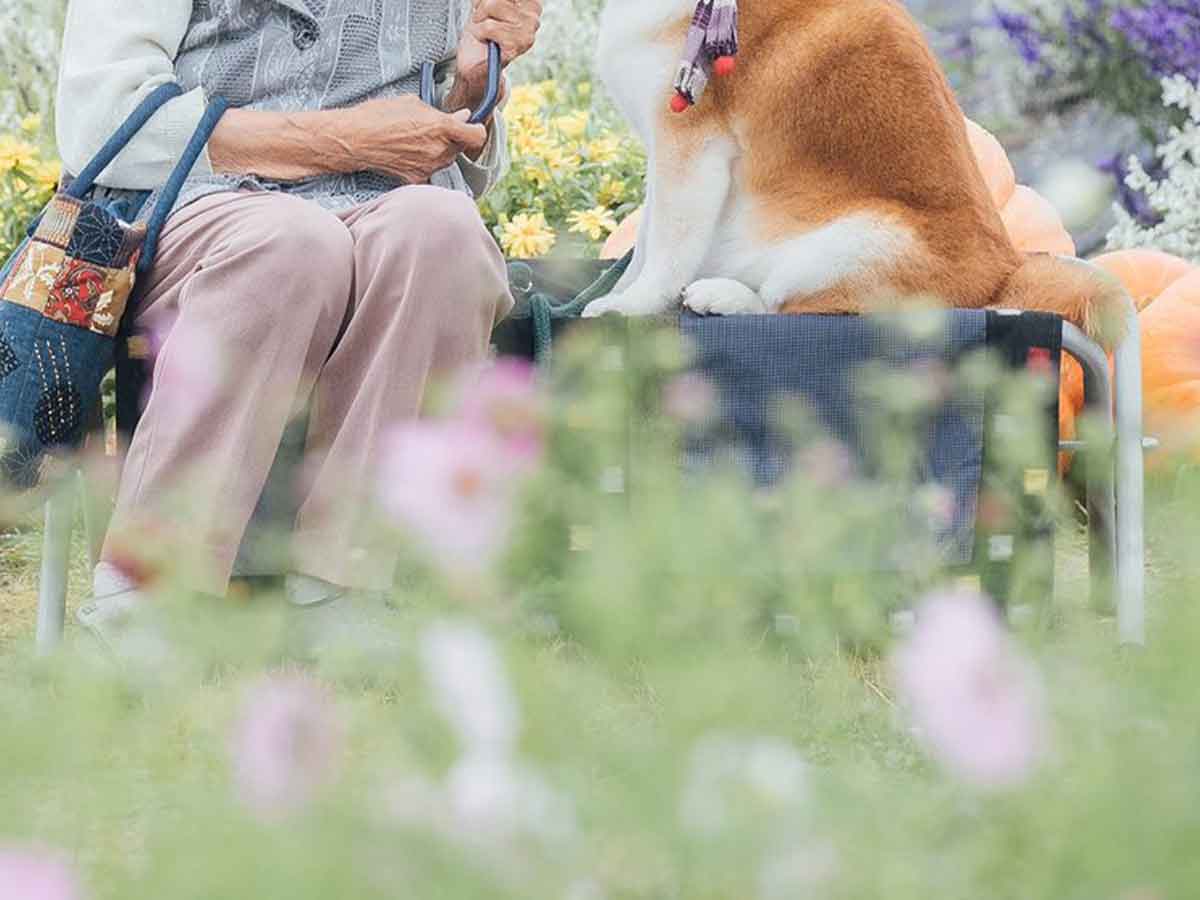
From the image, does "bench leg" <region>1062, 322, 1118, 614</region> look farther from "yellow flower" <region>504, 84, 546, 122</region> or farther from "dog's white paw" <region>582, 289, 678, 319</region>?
"yellow flower" <region>504, 84, 546, 122</region>

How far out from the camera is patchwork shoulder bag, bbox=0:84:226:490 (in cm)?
194

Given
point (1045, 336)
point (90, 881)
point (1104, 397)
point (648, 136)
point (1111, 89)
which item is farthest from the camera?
point (1111, 89)

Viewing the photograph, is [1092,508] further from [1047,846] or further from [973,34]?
[973,34]

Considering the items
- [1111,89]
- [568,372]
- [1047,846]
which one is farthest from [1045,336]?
[1111,89]

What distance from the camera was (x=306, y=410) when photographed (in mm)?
2043

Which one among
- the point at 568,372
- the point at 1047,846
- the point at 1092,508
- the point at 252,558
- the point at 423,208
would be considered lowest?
the point at 252,558

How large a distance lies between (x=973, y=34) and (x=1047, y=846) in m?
4.94

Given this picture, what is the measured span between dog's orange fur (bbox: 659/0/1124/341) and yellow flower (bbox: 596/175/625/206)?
1288 mm

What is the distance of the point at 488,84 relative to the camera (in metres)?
2.30

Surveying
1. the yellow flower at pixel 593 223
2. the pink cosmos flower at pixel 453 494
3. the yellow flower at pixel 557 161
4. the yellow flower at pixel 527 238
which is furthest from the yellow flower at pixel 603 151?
the pink cosmos flower at pixel 453 494

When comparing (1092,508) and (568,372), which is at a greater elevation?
(568,372)

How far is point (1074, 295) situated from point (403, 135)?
37.4 inches

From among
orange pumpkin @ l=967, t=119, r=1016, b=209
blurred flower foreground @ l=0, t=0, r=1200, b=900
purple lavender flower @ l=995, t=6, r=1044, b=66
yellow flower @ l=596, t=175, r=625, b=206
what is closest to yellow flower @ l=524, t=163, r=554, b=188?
yellow flower @ l=596, t=175, r=625, b=206

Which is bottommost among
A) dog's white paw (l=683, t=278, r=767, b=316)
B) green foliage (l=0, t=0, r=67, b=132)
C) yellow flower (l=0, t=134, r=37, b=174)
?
green foliage (l=0, t=0, r=67, b=132)
